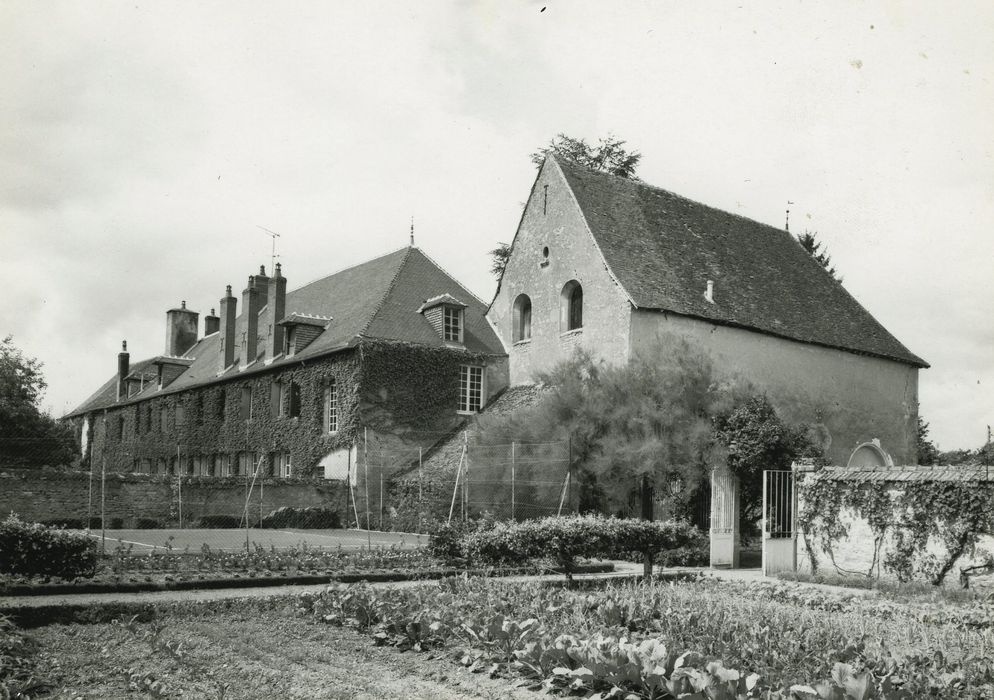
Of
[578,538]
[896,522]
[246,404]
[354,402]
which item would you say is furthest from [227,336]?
[896,522]

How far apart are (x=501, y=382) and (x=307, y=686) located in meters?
23.7

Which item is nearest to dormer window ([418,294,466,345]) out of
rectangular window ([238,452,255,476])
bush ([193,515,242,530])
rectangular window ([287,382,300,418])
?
rectangular window ([287,382,300,418])

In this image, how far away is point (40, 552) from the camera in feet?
40.4

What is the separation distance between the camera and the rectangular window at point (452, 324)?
29953 millimetres

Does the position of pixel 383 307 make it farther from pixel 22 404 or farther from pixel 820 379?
pixel 22 404

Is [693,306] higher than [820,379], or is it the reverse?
[693,306]

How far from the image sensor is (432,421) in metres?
28.8

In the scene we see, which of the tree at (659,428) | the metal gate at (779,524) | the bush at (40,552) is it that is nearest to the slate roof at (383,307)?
the tree at (659,428)

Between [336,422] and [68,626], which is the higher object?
[336,422]

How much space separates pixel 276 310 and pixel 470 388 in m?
8.78

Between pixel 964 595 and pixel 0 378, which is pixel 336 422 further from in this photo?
pixel 0 378

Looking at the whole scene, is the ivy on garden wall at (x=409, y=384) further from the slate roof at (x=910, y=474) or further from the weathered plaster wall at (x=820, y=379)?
the slate roof at (x=910, y=474)

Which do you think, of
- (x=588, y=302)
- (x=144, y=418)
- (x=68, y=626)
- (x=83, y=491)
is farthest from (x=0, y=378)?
(x=68, y=626)

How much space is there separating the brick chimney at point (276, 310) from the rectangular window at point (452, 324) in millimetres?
7279
